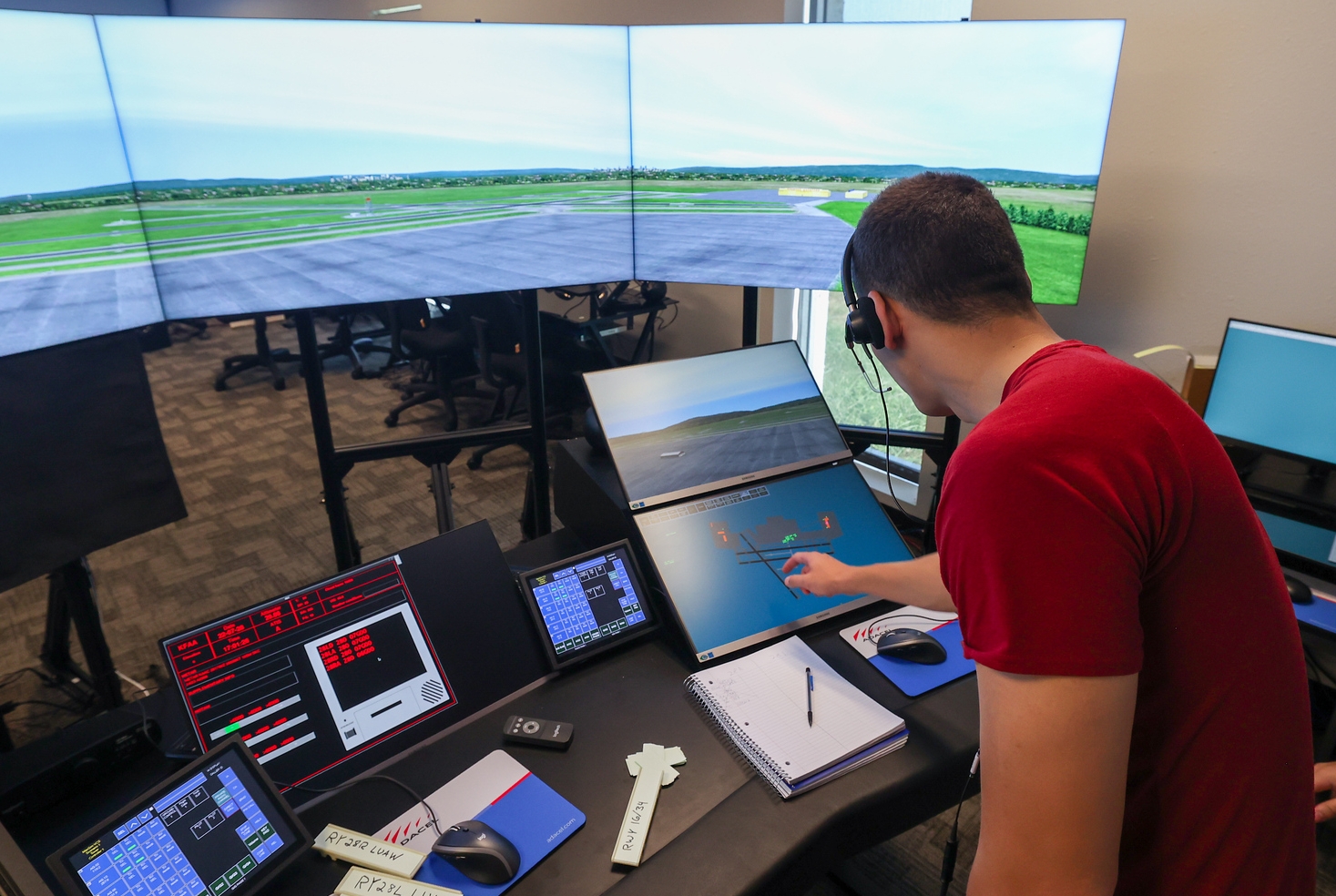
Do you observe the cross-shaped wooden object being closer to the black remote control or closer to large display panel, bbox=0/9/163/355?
the black remote control

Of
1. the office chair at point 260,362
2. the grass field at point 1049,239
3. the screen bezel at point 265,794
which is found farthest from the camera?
the office chair at point 260,362

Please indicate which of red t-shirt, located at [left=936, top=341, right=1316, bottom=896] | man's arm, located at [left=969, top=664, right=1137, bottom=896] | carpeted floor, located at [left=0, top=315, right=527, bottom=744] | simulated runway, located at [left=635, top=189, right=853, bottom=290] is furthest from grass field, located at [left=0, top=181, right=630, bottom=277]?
man's arm, located at [left=969, top=664, right=1137, bottom=896]

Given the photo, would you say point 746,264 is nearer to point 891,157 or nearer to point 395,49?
point 891,157

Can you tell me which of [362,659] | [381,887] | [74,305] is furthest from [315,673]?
[74,305]

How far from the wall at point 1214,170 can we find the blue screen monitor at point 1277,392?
1.24 ft

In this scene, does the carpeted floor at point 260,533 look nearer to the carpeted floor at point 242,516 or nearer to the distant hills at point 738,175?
the carpeted floor at point 242,516

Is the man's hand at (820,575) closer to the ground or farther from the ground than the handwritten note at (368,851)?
farther from the ground

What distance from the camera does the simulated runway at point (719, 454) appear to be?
1511mm

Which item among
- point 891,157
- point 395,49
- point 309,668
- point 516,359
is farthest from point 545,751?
point 516,359

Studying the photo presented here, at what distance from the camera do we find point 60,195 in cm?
145

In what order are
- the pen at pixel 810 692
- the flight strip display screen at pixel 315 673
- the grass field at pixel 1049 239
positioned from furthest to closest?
the grass field at pixel 1049 239
the pen at pixel 810 692
the flight strip display screen at pixel 315 673

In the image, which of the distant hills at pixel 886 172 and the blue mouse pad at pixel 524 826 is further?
the distant hills at pixel 886 172

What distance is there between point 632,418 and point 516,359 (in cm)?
238

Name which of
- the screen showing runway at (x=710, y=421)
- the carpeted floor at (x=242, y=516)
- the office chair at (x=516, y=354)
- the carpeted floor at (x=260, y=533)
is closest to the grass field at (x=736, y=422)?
the screen showing runway at (x=710, y=421)
